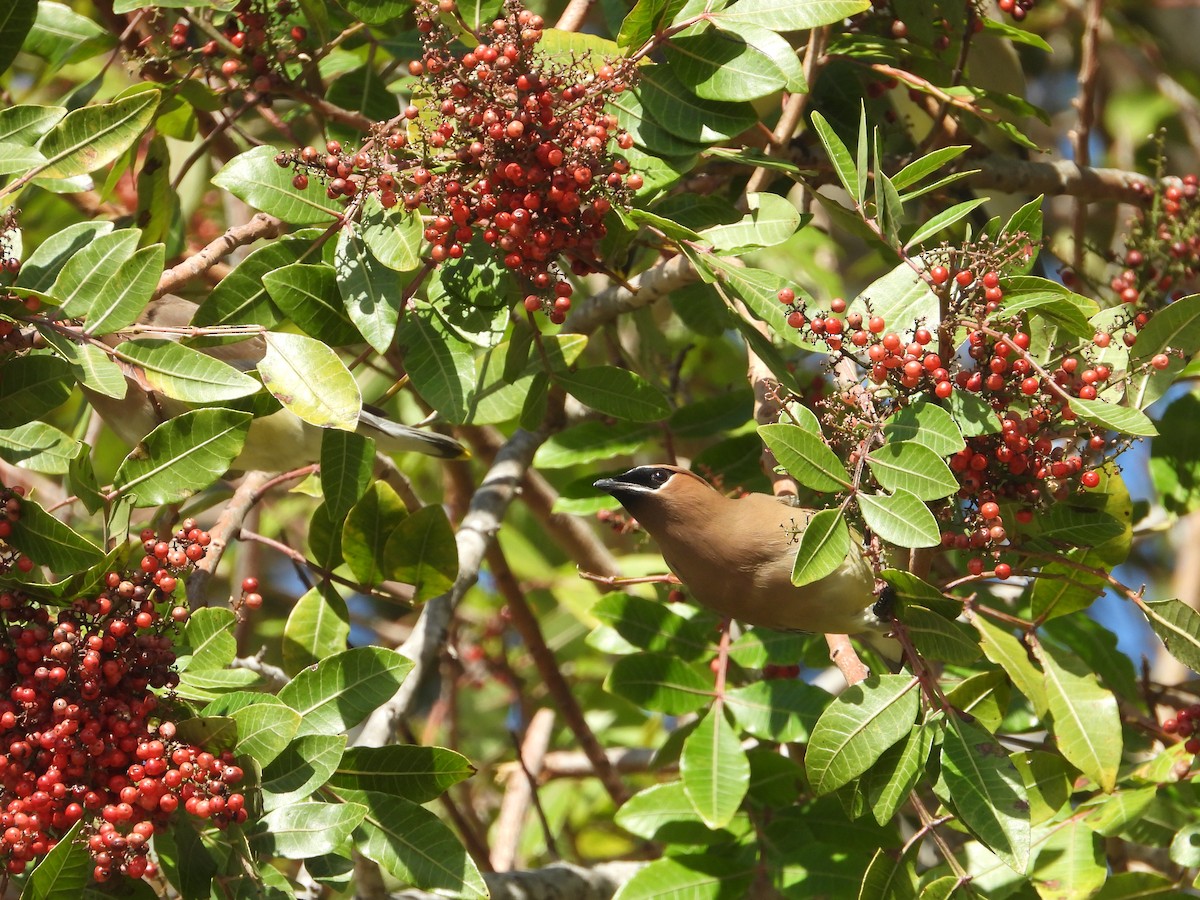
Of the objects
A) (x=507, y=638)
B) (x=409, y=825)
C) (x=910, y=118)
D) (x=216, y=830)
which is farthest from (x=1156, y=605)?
(x=507, y=638)

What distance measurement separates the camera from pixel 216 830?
2451mm

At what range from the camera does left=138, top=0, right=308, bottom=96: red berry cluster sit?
3189mm

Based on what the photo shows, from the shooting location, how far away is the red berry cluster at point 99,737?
7.21 ft

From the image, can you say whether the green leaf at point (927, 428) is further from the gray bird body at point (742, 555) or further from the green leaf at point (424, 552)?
the green leaf at point (424, 552)

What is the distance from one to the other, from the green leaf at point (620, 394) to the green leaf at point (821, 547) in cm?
77

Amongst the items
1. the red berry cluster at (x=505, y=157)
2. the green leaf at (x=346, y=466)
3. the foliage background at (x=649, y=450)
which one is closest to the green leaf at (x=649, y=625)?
the foliage background at (x=649, y=450)

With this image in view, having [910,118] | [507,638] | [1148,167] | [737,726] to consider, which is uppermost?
[910,118]

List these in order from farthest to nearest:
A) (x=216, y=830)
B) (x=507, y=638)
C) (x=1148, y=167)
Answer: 1. (x=507, y=638)
2. (x=1148, y=167)
3. (x=216, y=830)

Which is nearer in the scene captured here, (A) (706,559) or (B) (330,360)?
(B) (330,360)

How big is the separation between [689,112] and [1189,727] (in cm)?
186

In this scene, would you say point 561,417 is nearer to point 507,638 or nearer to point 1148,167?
point 507,638

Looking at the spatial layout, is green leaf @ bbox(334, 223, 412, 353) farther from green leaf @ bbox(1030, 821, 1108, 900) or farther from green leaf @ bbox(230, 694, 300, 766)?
green leaf @ bbox(1030, 821, 1108, 900)

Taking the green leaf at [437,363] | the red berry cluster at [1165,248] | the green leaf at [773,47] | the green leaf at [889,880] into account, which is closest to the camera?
the green leaf at [889,880]

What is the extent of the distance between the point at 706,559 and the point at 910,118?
1.95m
